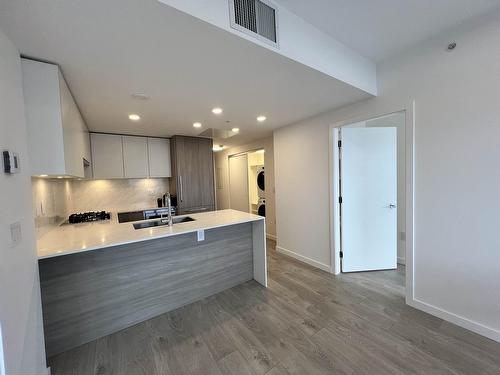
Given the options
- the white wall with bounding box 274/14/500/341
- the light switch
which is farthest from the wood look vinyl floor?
the light switch

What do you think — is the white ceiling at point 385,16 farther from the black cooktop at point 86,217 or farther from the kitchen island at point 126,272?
the black cooktop at point 86,217

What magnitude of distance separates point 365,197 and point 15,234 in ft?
11.0

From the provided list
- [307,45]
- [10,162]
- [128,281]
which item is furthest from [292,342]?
[307,45]

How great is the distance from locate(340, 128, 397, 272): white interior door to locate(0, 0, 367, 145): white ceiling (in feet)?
2.37

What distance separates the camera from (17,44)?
128cm

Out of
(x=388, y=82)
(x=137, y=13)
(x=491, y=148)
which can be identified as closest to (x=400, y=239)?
(x=491, y=148)

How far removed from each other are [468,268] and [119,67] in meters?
3.25

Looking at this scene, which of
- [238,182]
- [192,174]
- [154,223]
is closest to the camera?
[154,223]

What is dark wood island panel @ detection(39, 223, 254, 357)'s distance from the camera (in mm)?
1738

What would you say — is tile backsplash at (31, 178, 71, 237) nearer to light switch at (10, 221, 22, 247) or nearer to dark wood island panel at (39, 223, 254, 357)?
dark wood island panel at (39, 223, 254, 357)

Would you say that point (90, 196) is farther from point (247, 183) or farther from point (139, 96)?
point (247, 183)

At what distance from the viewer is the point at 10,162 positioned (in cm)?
103

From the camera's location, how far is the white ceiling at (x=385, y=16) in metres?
1.48

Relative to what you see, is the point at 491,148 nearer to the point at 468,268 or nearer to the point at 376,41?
the point at 468,268
